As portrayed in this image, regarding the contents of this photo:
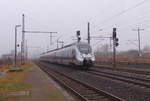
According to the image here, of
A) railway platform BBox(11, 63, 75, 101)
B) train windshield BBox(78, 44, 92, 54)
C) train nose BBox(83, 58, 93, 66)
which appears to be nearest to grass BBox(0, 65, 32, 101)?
railway platform BBox(11, 63, 75, 101)

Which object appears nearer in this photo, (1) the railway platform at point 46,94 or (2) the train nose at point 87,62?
(1) the railway platform at point 46,94

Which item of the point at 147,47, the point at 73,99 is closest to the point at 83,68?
the point at 73,99

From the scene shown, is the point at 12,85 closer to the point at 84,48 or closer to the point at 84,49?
the point at 84,49

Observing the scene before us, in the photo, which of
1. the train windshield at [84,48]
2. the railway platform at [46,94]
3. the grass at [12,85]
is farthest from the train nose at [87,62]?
the railway platform at [46,94]

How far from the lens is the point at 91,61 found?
32625 millimetres

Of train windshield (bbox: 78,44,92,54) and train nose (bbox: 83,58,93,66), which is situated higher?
train windshield (bbox: 78,44,92,54)

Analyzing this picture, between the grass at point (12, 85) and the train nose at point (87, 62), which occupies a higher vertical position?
the train nose at point (87, 62)

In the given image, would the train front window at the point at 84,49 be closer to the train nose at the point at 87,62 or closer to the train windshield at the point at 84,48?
the train windshield at the point at 84,48

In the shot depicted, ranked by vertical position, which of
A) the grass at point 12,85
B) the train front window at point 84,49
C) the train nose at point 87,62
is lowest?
the grass at point 12,85

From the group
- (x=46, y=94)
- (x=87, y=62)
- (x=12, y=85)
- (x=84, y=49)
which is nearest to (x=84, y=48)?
(x=84, y=49)

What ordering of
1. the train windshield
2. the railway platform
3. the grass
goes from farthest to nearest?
1. the train windshield
2. the grass
3. the railway platform

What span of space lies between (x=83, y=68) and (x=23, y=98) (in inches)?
927

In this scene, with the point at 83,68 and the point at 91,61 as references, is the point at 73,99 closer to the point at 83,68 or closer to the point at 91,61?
the point at 91,61

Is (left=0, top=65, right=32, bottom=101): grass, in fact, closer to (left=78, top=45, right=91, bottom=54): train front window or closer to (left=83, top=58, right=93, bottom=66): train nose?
(left=83, top=58, right=93, bottom=66): train nose
